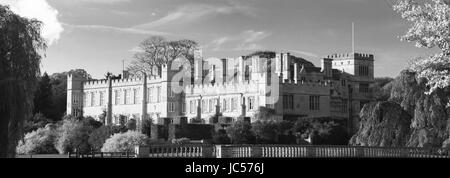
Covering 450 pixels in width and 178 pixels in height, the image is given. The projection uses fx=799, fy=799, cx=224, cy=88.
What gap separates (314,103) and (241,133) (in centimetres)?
1316

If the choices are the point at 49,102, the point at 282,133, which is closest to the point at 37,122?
the point at 49,102

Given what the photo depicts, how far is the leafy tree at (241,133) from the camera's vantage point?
5781 cm

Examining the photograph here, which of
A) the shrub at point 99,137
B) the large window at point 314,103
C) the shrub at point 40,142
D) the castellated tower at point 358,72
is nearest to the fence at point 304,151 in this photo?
the shrub at point 40,142

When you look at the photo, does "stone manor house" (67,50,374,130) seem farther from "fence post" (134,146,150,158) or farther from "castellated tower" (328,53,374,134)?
"fence post" (134,146,150,158)

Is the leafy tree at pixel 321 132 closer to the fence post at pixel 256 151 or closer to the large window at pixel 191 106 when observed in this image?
the large window at pixel 191 106

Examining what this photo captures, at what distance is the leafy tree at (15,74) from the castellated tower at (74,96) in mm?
59601

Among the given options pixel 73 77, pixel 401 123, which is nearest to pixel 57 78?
pixel 73 77

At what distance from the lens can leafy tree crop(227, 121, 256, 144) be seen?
190 ft

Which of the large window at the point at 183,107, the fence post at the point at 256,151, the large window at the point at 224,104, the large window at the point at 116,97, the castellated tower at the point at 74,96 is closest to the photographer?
the fence post at the point at 256,151

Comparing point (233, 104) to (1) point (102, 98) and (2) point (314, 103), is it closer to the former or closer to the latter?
(2) point (314, 103)
